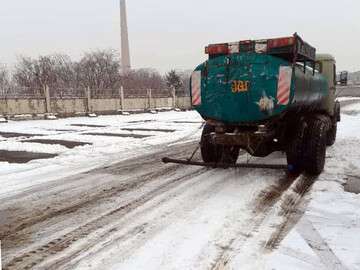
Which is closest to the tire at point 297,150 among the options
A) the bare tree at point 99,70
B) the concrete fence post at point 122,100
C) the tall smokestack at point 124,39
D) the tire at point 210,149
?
the tire at point 210,149

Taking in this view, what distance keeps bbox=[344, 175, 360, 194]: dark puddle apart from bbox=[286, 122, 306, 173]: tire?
883 millimetres

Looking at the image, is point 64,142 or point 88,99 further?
point 88,99

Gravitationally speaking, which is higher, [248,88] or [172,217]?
[248,88]

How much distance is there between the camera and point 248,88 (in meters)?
7.35

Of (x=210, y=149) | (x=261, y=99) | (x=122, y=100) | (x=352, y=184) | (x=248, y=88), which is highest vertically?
(x=248, y=88)

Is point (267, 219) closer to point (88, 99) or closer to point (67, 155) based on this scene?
point (67, 155)

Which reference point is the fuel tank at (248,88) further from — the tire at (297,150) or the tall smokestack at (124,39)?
the tall smokestack at (124,39)

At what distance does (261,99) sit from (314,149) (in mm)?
1502

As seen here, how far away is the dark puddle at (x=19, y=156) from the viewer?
10.1m

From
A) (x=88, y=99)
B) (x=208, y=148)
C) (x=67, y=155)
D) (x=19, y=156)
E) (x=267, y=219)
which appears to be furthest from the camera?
(x=88, y=99)

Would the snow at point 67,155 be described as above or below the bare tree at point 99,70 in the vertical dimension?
below

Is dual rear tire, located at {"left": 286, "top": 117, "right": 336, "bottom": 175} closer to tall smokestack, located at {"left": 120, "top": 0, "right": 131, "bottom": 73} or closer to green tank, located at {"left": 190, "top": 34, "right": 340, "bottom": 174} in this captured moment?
green tank, located at {"left": 190, "top": 34, "right": 340, "bottom": 174}

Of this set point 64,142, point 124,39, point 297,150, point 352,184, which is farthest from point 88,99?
point 124,39

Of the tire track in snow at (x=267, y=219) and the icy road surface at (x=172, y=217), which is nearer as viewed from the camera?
the icy road surface at (x=172, y=217)
